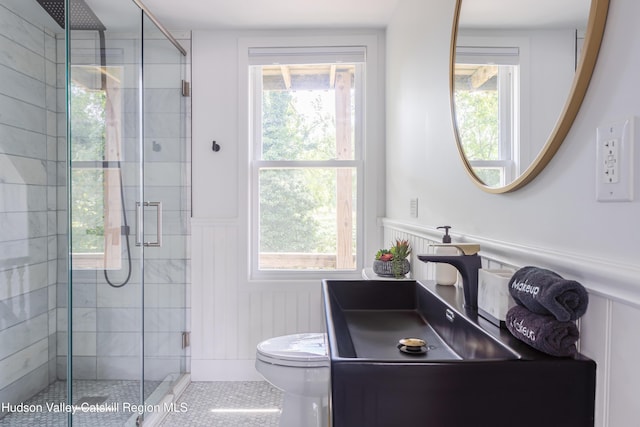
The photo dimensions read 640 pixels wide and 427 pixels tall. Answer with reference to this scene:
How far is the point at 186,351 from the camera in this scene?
2.72m

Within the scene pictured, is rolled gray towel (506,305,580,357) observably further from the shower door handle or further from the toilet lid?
the shower door handle

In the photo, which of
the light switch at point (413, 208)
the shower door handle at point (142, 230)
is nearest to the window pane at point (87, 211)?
the shower door handle at point (142, 230)

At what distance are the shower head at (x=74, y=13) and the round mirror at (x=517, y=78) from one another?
1570mm

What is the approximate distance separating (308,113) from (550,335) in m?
2.31

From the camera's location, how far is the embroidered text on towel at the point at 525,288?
0.69 metres

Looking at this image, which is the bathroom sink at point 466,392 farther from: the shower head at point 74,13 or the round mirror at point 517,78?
the shower head at point 74,13

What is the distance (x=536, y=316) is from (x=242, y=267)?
2.20 meters

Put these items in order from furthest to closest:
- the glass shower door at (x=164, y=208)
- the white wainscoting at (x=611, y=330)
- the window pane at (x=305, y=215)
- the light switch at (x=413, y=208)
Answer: the window pane at (x=305, y=215) < the glass shower door at (x=164, y=208) < the light switch at (x=413, y=208) < the white wainscoting at (x=611, y=330)

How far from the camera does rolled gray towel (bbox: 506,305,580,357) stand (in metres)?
0.68

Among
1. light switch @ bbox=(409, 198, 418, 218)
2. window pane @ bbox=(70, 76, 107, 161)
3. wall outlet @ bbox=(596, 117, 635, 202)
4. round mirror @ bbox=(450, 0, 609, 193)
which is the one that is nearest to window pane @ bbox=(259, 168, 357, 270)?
light switch @ bbox=(409, 198, 418, 218)

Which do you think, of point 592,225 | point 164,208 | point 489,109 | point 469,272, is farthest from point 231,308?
point 592,225

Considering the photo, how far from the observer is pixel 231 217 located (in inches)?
106

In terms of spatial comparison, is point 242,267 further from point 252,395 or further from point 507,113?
point 507,113

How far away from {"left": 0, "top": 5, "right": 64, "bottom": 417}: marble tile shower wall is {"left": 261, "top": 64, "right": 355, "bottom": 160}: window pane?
129cm
